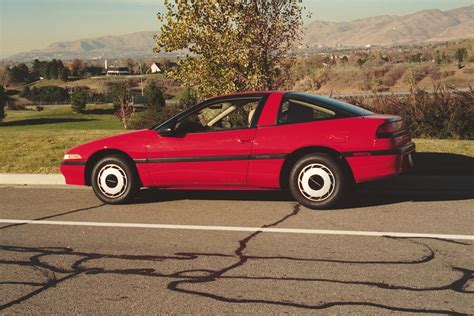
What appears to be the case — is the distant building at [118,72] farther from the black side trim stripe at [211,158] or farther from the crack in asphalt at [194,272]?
the crack in asphalt at [194,272]

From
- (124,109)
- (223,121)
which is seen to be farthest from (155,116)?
(223,121)

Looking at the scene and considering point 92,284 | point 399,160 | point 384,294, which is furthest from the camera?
point 399,160

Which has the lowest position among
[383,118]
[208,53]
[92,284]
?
[92,284]

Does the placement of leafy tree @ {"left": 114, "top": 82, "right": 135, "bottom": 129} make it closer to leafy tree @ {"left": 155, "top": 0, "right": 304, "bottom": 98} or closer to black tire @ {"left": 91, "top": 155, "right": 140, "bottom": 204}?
leafy tree @ {"left": 155, "top": 0, "right": 304, "bottom": 98}

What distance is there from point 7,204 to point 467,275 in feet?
19.7

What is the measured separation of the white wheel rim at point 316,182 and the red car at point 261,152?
0.01m

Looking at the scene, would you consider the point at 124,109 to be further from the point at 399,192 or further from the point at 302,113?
the point at 302,113

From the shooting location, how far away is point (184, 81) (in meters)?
16.5

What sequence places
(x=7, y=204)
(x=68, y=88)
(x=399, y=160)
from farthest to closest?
(x=68, y=88) < (x=7, y=204) < (x=399, y=160)

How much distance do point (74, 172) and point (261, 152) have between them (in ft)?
8.75

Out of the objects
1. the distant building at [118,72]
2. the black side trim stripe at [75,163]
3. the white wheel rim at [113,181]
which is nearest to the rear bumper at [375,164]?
the white wheel rim at [113,181]

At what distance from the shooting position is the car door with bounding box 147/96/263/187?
7.69 meters

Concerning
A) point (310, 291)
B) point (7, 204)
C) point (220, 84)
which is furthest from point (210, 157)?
point (220, 84)

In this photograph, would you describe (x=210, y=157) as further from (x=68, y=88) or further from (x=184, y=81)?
(x=68, y=88)
